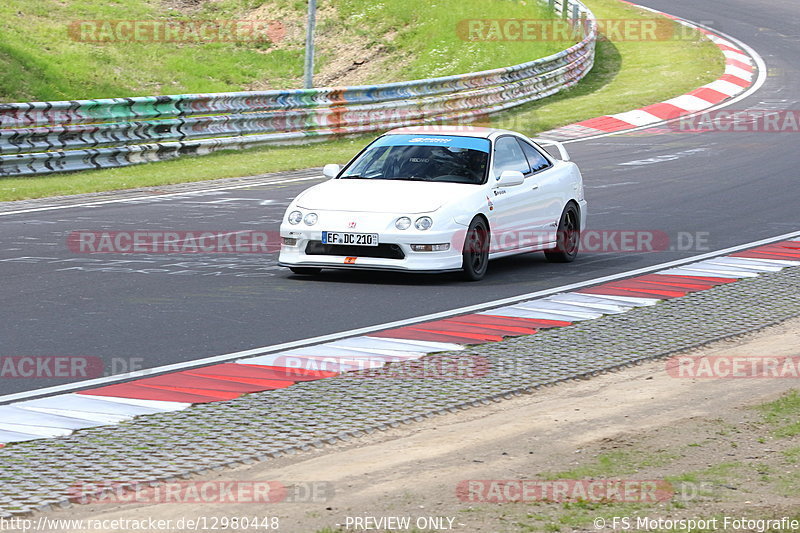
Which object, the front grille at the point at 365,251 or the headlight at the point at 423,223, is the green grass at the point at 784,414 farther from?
the front grille at the point at 365,251

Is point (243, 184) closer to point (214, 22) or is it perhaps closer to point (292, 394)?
point (292, 394)

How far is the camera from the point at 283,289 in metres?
11.6

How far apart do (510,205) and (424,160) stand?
934mm

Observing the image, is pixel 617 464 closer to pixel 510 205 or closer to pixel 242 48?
pixel 510 205

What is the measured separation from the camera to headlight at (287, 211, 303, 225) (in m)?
12.1

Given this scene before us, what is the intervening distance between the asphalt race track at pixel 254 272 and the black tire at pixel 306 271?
0.08 m

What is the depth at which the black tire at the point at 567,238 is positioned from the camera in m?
13.6

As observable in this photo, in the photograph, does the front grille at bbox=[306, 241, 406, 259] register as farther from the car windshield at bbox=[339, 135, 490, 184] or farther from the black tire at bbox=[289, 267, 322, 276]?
the car windshield at bbox=[339, 135, 490, 184]

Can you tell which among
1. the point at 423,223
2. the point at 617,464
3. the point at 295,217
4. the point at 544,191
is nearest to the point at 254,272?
the point at 295,217

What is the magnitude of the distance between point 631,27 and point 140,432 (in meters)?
33.9

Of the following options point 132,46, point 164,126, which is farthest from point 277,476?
point 132,46

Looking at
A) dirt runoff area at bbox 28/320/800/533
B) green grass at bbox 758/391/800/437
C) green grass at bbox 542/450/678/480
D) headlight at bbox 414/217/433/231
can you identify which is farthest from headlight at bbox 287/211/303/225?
green grass at bbox 542/450/678/480

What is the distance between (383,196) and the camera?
1210cm

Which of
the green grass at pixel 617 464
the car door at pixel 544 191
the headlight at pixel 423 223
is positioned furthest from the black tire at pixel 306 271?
the green grass at pixel 617 464
